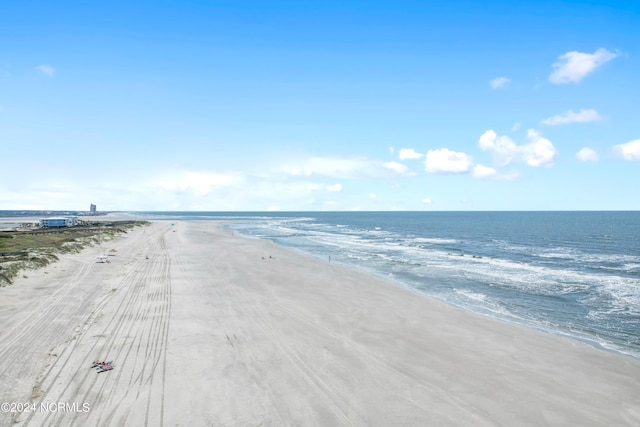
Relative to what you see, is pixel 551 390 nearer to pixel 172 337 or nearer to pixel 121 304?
pixel 172 337

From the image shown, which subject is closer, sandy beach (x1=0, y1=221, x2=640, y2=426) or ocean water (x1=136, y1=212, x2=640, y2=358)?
sandy beach (x1=0, y1=221, x2=640, y2=426)

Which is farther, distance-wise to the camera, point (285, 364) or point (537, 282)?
point (537, 282)

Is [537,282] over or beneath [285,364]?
over

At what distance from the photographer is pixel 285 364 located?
50.5 feet

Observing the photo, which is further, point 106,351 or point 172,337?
point 172,337

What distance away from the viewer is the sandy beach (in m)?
11.8

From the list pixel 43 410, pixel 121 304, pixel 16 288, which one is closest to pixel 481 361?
pixel 43 410

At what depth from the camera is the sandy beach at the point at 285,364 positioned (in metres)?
11.8

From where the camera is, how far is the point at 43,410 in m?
11.4

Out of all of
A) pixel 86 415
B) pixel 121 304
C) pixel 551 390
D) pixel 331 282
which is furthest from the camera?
pixel 331 282

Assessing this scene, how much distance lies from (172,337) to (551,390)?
58.0 ft

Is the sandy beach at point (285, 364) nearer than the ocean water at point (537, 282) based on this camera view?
Yes

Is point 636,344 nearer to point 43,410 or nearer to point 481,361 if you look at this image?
point 481,361

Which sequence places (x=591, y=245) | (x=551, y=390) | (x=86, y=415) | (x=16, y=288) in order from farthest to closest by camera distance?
(x=591, y=245), (x=16, y=288), (x=551, y=390), (x=86, y=415)
